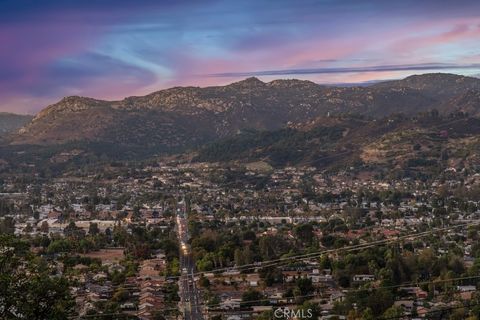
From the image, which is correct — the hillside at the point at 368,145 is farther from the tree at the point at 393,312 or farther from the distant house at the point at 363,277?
the tree at the point at 393,312

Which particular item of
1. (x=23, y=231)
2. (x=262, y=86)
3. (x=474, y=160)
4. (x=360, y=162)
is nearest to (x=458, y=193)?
(x=474, y=160)

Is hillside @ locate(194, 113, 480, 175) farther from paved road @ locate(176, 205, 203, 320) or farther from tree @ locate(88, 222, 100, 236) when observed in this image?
paved road @ locate(176, 205, 203, 320)

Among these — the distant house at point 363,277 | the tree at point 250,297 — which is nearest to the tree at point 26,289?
the tree at point 250,297

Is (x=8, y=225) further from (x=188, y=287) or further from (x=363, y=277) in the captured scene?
(x=363, y=277)

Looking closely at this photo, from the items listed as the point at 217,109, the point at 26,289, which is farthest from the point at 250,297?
the point at 217,109

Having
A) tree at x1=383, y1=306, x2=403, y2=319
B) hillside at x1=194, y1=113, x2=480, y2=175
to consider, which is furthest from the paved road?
hillside at x1=194, y1=113, x2=480, y2=175

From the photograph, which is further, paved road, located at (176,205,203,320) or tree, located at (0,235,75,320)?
paved road, located at (176,205,203,320)

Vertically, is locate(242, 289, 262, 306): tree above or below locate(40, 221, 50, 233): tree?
above
